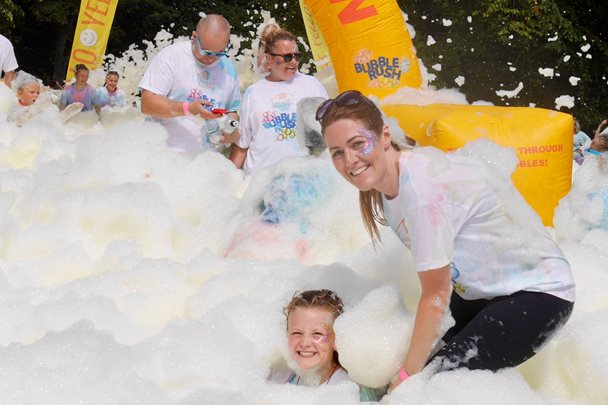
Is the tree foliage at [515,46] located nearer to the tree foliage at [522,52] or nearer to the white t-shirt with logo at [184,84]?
the tree foliage at [522,52]

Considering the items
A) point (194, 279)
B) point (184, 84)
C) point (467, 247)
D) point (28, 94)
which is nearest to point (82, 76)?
point (28, 94)

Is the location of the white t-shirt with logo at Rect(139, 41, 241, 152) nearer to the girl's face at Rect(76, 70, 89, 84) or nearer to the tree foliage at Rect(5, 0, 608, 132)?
the girl's face at Rect(76, 70, 89, 84)

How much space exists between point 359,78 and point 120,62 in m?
7.18

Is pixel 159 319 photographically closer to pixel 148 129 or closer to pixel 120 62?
pixel 148 129

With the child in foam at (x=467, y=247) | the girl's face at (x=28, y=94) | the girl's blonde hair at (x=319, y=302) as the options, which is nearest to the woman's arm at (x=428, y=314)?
the child in foam at (x=467, y=247)

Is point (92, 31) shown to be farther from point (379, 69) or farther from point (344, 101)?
point (344, 101)

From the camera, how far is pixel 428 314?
1.94 metres

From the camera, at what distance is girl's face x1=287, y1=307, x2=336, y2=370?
2.28 metres

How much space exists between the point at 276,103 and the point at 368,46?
0.90m

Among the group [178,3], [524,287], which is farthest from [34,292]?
[178,3]

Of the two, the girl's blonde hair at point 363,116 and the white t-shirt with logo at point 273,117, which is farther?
the white t-shirt with logo at point 273,117

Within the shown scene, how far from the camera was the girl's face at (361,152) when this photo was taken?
198 centimetres

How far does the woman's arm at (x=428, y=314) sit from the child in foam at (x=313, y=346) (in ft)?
0.92

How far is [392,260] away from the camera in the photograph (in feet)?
9.04
